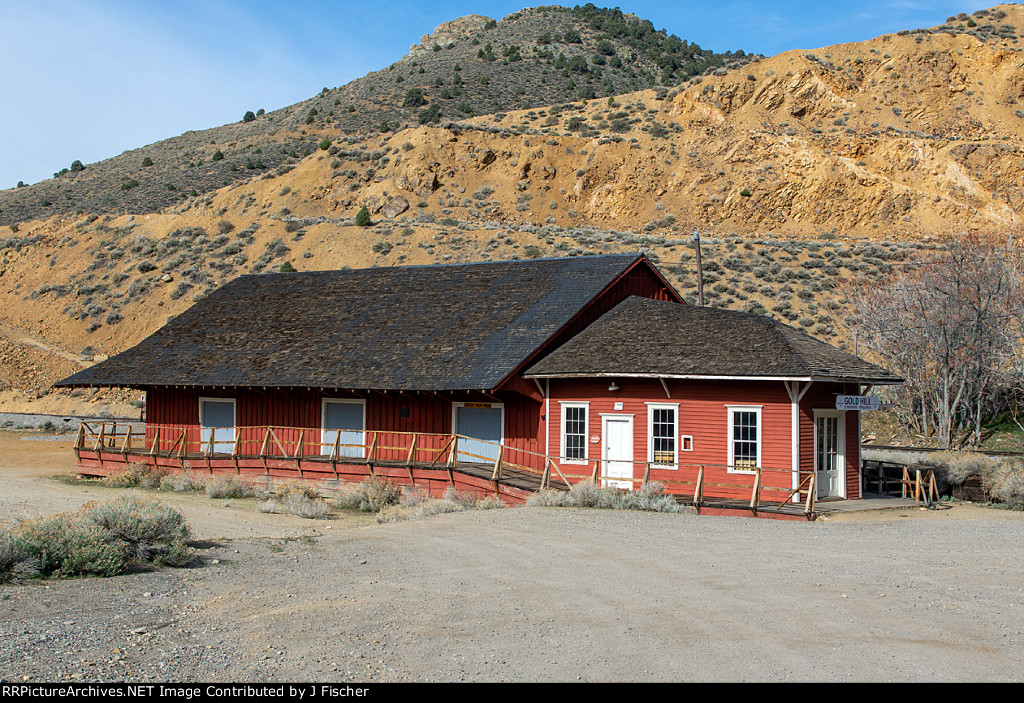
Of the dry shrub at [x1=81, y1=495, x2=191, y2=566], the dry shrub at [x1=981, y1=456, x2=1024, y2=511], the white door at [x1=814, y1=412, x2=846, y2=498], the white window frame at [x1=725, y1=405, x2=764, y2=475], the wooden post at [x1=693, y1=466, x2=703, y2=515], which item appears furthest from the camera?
the dry shrub at [x1=981, y1=456, x2=1024, y2=511]

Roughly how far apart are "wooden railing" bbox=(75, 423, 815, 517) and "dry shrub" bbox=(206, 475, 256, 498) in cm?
86

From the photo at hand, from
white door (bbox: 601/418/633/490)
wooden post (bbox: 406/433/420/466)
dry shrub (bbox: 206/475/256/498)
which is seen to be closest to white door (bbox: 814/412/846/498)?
white door (bbox: 601/418/633/490)

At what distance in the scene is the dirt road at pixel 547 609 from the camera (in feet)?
26.0

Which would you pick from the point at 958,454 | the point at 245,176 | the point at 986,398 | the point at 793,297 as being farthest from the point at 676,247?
the point at 245,176

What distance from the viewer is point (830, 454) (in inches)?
836

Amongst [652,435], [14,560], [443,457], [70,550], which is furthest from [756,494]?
[14,560]

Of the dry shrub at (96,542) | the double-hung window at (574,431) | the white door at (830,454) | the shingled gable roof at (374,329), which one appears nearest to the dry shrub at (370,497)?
the shingled gable roof at (374,329)

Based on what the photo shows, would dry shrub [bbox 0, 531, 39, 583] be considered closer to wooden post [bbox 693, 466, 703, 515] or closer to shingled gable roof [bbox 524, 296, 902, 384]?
wooden post [bbox 693, 466, 703, 515]

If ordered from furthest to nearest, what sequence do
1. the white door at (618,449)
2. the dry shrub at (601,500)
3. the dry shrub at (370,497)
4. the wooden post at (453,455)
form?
the dry shrub at (370,497), the wooden post at (453,455), the white door at (618,449), the dry shrub at (601,500)

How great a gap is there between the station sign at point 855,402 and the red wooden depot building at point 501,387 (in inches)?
22.2

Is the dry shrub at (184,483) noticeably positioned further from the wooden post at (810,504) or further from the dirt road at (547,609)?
the wooden post at (810,504)

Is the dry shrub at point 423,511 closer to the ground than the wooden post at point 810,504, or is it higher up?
closer to the ground

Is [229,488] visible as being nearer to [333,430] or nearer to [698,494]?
[333,430]

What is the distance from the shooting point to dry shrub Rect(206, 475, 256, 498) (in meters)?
24.1
